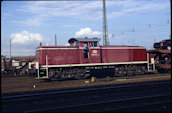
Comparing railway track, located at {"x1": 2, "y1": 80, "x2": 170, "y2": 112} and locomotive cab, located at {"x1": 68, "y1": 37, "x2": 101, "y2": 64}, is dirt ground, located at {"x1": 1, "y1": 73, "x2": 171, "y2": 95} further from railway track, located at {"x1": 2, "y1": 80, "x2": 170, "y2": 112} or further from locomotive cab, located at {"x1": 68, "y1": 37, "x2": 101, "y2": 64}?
railway track, located at {"x1": 2, "y1": 80, "x2": 170, "y2": 112}

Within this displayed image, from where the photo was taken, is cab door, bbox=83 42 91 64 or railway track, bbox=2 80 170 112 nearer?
railway track, bbox=2 80 170 112

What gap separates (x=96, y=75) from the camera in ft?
73.5

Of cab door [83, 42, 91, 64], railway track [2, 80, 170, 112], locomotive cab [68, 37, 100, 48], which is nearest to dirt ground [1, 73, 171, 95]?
cab door [83, 42, 91, 64]

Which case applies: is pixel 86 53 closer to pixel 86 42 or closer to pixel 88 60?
pixel 88 60

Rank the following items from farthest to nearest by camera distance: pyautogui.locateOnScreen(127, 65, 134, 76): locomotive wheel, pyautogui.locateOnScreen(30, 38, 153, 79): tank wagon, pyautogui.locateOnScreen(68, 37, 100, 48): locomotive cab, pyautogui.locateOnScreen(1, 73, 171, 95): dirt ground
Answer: pyautogui.locateOnScreen(127, 65, 134, 76): locomotive wheel → pyautogui.locateOnScreen(68, 37, 100, 48): locomotive cab → pyautogui.locateOnScreen(30, 38, 153, 79): tank wagon → pyautogui.locateOnScreen(1, 73, 171, 95): dirt ground

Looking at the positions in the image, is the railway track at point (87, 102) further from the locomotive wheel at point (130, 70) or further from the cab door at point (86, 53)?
the locomotive wheel at point (130, 70)

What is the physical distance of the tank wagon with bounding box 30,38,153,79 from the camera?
19.8m

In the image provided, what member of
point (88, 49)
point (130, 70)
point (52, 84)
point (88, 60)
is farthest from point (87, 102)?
point (130, 70)

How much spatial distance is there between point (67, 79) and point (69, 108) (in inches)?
496

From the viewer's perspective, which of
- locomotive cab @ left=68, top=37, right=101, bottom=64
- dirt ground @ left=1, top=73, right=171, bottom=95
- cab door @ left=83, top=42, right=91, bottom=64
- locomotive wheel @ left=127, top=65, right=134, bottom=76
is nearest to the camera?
dirt ground @ left=1, top=73, right=171, bottom=95

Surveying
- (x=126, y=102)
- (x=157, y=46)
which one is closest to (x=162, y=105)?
(x=126, y=102)

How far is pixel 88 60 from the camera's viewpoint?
2106 cm

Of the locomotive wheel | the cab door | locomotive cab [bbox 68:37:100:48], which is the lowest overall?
the locomotive wheel

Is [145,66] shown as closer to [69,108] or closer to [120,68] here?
[120,68]
